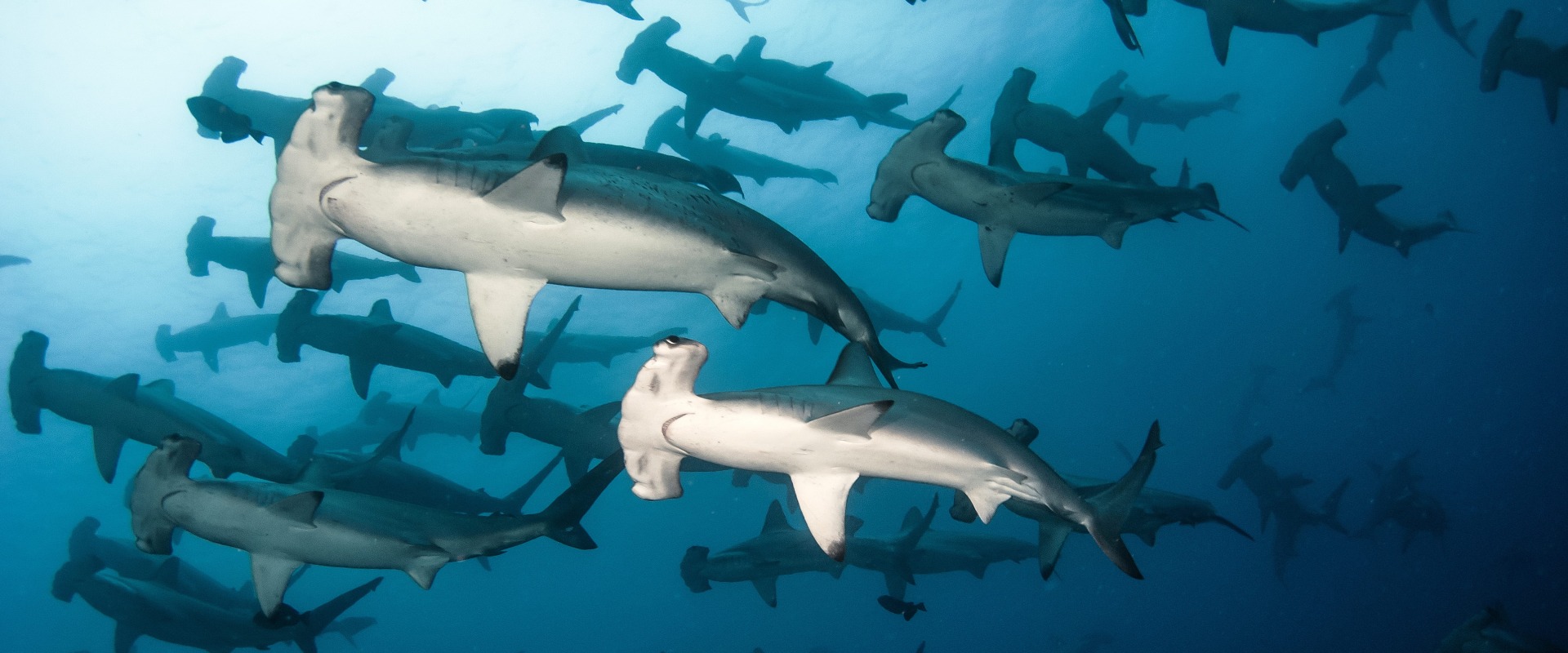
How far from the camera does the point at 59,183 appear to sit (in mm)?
19703

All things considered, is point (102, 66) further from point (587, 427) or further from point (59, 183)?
point (587, 427)

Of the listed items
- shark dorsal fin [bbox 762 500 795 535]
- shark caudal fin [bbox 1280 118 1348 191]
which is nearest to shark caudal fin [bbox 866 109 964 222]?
shark dorsal fin [bbox 762 500 795 535]

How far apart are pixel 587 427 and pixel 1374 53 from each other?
78.7ft

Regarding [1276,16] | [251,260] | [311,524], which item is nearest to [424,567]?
[311,524]

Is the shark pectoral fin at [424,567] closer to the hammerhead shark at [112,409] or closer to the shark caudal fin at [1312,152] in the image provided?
the hammerhead shark at [112,409]

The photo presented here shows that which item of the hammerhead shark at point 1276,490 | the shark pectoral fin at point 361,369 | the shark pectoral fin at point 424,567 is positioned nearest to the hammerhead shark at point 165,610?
the shark pectoral fin at point 361,369

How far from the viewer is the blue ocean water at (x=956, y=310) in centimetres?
1970

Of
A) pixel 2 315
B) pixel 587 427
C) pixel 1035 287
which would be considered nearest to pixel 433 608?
pixel 2 315

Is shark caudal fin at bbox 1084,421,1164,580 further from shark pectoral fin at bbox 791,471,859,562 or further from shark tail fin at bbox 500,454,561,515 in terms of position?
shark tail fin at bbox 500,454,561,515

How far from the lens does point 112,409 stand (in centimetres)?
809

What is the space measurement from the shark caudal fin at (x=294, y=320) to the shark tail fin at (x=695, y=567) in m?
5.93

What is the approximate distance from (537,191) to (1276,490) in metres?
20.5

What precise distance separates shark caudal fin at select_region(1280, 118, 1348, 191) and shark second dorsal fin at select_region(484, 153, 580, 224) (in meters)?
13.3

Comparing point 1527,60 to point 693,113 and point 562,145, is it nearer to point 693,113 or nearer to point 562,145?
point 693,113
